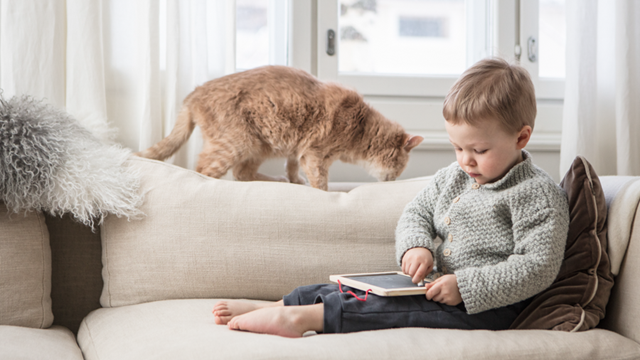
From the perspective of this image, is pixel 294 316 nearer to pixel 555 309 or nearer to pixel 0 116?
pixel 555 309

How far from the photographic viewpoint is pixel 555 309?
3.12ft

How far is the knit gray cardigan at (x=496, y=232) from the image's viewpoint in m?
0.92

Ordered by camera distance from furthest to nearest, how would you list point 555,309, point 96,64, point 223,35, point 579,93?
point 579,93, point 223,35, point 96,64, point 555,309

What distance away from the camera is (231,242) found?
3.93 feet

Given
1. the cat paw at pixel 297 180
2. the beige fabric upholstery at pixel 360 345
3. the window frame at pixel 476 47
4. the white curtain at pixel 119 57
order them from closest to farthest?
the beige fabric upholstery at pixel 360 345
the white curtain at pixel 119 57
the cat paw at pixel 297 180
the window frame at pixel 476 47

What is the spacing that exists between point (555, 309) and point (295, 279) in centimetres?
57

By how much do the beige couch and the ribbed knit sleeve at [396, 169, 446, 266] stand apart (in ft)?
0.37

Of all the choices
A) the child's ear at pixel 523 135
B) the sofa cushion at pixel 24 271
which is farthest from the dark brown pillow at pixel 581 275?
the sofa cushion at pixel 24 271

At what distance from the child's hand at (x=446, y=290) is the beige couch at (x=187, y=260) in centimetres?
8

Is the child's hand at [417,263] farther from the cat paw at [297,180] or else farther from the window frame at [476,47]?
the window frame at [476,47]

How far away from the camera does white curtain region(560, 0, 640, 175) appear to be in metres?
1.80

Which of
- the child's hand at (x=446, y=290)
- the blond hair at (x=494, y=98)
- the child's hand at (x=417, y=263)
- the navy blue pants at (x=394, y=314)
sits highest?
the blond hair at (x=494, y=98)

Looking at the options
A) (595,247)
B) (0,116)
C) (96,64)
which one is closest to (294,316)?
(595,247)

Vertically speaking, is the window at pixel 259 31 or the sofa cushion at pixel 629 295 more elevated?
the window at pixel 259 31
